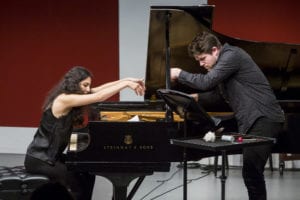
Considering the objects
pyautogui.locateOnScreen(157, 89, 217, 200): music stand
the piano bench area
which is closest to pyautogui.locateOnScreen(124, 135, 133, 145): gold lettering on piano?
pyautogui.locateOnScreen(157, 89, 217, 200): music stand

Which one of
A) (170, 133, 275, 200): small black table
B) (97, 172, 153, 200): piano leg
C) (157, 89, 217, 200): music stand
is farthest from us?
(97, 172, 153, 200): piano leg

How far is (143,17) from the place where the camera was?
24.1ft

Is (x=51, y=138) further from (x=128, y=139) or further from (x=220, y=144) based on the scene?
(x=220, y=144)

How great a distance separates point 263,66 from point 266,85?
1105mm

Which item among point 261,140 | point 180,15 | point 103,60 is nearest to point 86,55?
point 103,60

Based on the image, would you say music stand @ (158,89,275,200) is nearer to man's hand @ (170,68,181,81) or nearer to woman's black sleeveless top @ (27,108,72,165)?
man's hand @ (170,68,181,81)

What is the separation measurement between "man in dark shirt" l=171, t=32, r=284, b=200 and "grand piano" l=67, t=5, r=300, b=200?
0.24 meters

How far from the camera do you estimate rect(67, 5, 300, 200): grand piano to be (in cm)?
349

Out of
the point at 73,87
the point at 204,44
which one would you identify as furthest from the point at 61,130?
the point at 204,44

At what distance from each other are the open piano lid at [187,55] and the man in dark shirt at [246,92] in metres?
0.32

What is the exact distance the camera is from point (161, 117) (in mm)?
4156

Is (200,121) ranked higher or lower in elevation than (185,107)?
lower

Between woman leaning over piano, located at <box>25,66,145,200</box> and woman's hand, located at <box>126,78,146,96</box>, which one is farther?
woman leaning over piano, located at <box>25,66,145,200</box>

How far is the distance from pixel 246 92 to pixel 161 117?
72 centimetres
